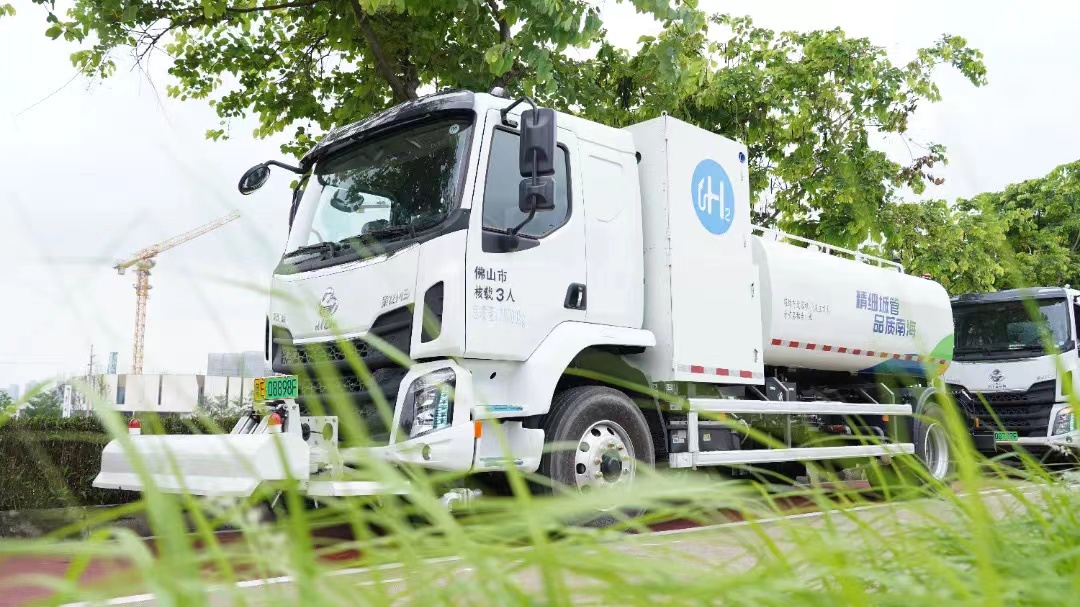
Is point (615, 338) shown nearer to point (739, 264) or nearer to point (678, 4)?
point (739, 264)

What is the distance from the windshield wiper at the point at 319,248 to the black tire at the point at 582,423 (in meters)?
1.75

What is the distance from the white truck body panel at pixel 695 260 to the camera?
282 inches

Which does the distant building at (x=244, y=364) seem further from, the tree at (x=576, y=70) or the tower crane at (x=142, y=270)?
the tree at (x=576, y=70)

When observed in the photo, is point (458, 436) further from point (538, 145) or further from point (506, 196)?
point (538, 145)

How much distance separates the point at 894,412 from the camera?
9.86 m

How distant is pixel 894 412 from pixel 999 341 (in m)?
3.98

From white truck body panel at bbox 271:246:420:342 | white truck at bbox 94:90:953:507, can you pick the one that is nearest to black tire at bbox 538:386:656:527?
white truck at bbox 94:90:953:507

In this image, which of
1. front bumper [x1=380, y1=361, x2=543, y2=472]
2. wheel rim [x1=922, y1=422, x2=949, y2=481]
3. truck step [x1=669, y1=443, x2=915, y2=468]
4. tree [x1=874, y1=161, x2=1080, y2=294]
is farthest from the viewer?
wheel rim [x1=922, y1=422, x2=949, y2=481]

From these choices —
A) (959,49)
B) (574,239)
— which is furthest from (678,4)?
(959,49)

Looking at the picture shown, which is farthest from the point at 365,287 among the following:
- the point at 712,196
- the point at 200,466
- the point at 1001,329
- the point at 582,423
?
the point at 1001,329

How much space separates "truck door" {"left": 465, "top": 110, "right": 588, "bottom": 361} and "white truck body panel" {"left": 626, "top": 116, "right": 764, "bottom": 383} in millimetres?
825

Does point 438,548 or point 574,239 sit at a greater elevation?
point 574,239

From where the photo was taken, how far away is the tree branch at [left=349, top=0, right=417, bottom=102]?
34.2ft

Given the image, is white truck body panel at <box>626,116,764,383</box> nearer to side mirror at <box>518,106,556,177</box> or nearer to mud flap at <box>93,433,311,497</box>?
side mirror at <box>518,106,556,177</box>
